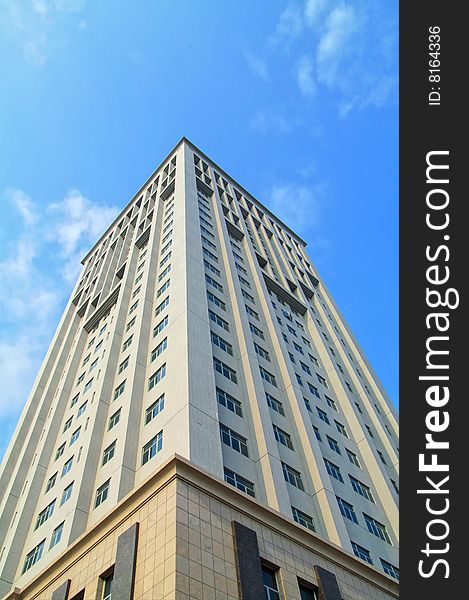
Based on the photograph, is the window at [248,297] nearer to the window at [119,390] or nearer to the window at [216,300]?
the window at [216,300]

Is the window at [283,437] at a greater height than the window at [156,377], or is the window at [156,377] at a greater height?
the window at [156,377]

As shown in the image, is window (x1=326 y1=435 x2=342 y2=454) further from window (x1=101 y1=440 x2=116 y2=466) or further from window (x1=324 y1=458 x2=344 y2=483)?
window (x1=101 y1=440 x2=116 y2=466)

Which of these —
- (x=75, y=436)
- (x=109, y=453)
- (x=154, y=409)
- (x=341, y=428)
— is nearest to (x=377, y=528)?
(x=341, y=428)

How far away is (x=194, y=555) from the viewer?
51.2ft

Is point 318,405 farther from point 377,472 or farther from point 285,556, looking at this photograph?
point 285,556

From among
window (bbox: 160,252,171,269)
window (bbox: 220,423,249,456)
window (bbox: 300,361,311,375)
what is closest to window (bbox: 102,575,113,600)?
window (bbox: 220,423,249,456)

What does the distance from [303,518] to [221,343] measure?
34.0 ft

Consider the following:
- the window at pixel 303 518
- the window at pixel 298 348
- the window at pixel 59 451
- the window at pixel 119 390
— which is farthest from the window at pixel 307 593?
the window at pixel 298 348

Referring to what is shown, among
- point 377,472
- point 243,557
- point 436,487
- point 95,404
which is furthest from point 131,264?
point 436,487

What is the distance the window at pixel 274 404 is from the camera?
2950 centimetres

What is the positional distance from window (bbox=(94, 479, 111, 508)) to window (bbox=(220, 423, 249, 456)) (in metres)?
5.67

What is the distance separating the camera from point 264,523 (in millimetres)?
18688

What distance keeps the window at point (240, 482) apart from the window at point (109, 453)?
266 inches

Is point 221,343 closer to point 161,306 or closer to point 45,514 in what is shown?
point 161,306
